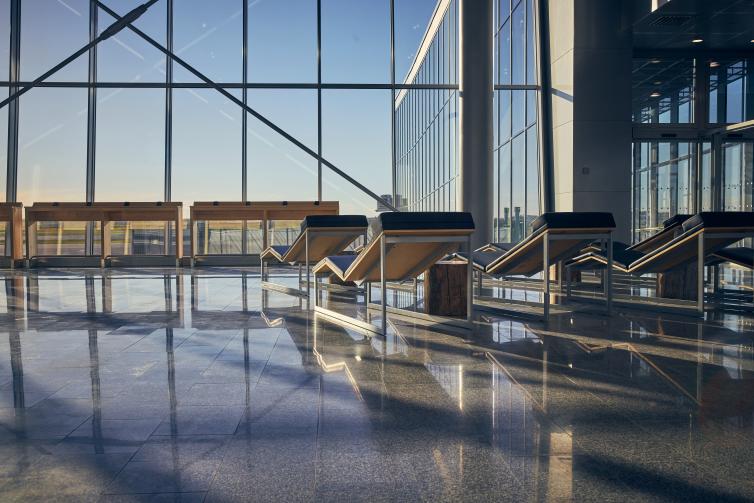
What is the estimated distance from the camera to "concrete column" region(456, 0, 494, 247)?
10.7m

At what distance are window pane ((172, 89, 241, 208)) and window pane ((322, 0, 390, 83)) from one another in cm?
235

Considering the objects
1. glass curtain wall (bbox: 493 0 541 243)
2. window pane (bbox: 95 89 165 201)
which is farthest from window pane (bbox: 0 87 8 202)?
glass curtain wall (bbox: 493 0 541 243)

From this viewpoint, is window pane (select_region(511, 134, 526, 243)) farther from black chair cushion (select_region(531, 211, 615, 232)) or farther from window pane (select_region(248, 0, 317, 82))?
black chair cushion (select_region(531, 211, 615, 232))

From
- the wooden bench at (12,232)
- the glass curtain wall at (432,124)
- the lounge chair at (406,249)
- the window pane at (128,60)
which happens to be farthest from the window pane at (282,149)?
the lounge chair at (406,249)

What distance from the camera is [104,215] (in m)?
12.2

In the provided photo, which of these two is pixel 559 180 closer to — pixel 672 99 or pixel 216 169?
pixel 672 99

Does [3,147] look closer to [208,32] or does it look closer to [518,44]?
[208,32]

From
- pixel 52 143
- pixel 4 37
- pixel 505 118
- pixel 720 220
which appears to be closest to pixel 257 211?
pixel 52 143

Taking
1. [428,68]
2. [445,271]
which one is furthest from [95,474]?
[428,68]

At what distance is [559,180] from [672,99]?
264cm

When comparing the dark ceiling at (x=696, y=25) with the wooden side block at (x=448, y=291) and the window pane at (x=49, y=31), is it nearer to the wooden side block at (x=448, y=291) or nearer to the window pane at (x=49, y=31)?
the wooden side block at (x=448, y=291)

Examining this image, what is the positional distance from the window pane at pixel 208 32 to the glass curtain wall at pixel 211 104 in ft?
0.08

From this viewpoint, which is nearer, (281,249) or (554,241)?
(554,241)

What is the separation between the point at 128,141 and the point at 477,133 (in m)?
7.24
